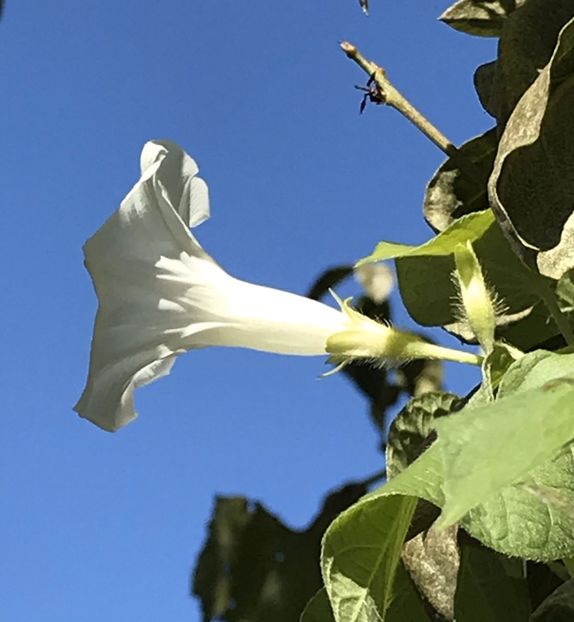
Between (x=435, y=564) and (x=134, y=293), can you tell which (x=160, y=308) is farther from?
(x=435, y=564)

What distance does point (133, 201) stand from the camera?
0.83 m

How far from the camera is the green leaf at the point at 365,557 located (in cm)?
52

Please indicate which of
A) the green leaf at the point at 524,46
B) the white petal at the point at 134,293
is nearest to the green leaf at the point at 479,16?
the green leaf at the point at 524,46

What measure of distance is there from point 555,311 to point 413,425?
0.13m

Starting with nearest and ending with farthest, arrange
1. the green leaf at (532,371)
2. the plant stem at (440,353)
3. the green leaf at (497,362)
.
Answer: the green leaf at (532,371) < the green leaf at (497,362) < the plant stem at (440,353)

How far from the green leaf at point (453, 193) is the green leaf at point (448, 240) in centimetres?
13

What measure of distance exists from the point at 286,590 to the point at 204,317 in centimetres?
24

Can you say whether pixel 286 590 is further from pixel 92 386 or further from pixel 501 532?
pixel 501 532

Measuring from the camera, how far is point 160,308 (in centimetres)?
85

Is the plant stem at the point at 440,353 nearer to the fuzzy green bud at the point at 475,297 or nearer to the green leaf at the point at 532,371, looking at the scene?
the fuzzy green bud at the point at 475,297

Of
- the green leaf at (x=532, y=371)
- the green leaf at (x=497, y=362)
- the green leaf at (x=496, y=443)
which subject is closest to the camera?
the green leaf at (x=496, y=443)

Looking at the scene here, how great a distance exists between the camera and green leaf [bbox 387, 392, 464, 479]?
0.75 m

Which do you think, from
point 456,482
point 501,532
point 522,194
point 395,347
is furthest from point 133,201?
point 456,482

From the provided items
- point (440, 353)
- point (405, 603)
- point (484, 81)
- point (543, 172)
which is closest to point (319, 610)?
point (405, 603)
